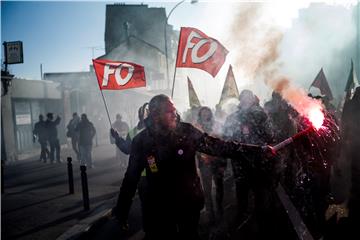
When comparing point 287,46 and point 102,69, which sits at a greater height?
point 287,46

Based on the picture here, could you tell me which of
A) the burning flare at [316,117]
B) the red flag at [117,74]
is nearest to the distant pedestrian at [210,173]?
the burning flare at [316,117]

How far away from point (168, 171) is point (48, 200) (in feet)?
19.4

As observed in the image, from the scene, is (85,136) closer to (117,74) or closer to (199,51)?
(117,74)

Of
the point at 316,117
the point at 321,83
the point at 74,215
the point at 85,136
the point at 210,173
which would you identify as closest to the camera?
the point at 316,117

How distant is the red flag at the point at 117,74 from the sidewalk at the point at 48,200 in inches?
96.9

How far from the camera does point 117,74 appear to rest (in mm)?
7871

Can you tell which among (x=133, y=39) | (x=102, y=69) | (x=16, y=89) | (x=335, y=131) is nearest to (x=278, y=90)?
(x=335, y=131)

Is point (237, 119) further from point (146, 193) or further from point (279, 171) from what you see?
point (146, 193)

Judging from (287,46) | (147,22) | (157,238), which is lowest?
(157,238)

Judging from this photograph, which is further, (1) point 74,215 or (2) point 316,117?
(1) point 74,215

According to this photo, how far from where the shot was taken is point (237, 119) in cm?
580

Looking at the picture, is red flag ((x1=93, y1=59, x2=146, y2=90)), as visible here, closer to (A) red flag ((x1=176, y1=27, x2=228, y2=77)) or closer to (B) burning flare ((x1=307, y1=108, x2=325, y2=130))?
(A) red flag ((x1=176, y1=27, x2=228, y2=77))

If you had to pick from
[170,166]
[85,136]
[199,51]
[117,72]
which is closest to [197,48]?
[199,51]

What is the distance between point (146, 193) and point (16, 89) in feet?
57.5
